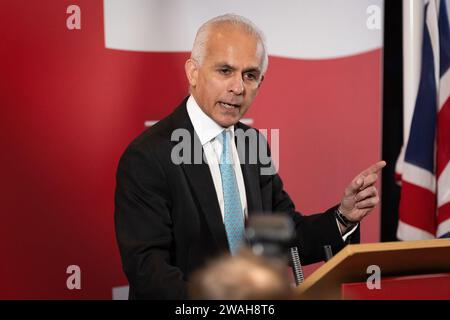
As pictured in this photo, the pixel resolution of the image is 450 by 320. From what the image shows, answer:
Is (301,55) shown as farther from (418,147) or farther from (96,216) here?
(96,216)

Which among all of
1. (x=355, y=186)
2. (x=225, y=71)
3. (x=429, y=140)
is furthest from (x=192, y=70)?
(x=429, y=140)

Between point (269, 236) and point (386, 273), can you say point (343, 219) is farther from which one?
point (269, 236)

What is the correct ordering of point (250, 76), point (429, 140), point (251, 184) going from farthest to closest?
point (429, 140) < point (251, 184) < point (250, 76)

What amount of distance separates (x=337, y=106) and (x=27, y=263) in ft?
5.15

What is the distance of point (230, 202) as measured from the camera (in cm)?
233

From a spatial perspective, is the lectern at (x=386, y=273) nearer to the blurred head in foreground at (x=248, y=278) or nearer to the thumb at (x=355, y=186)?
the thumb at (x=355, y=186)

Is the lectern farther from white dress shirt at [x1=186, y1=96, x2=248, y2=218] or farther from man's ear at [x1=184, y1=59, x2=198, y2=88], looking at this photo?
man's ear at [x1=184, y1=59, x2=198, y2=88]

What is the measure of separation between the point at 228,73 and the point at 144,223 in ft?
1.83

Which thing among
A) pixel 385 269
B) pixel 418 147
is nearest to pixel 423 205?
pixel 418 147

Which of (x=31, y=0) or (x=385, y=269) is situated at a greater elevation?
(x=31, y=0)

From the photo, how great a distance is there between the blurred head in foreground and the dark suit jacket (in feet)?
3.82

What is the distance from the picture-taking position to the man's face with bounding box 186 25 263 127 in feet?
7.33

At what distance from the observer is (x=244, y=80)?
228cm

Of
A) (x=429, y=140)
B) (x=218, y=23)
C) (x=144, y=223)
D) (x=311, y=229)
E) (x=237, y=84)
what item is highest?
(x=218, y=23)
